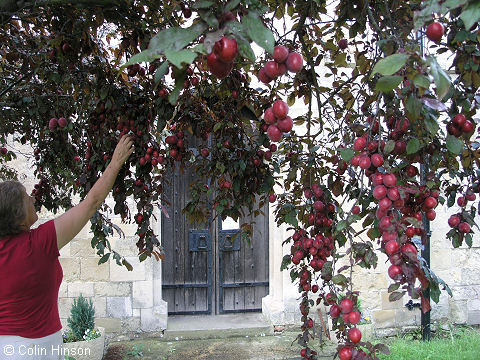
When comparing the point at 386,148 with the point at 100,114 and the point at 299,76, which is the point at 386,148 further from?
the point at 100,114

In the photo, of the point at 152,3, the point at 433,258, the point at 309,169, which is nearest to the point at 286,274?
the point at 433,258

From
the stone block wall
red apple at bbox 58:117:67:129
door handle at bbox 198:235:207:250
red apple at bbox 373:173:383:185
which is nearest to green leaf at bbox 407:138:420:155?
red apple at bbox 373:173:383:185

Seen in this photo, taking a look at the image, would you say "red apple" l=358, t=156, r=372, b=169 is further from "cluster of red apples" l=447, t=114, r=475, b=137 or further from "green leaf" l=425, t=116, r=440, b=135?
"cluster of red apples" l=447, t=114, r=475, b=137

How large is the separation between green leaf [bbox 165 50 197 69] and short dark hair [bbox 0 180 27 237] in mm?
1308

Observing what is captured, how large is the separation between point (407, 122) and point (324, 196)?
482mm

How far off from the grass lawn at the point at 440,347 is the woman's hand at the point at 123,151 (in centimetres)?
258

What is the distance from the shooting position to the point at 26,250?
1566 millimetres

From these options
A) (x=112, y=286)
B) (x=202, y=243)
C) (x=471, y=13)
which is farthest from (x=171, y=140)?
(x=202, y=243)

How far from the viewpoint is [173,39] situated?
1.93 ft

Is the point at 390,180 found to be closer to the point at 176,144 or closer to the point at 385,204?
the point at 385,204

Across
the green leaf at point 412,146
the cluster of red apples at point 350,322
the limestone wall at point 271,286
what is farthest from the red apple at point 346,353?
the limestone wall at point 271,286

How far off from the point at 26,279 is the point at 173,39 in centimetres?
133

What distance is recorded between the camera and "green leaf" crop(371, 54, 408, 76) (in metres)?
0.63

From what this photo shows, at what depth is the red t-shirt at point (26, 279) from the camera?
1551 mm
